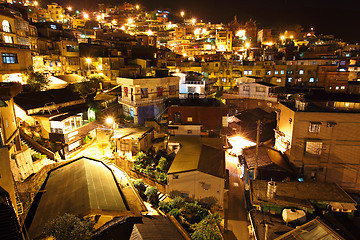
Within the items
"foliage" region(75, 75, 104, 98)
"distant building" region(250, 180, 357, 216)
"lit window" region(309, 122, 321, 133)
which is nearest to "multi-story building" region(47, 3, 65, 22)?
"foliage" region(75, 75, 104, 98)

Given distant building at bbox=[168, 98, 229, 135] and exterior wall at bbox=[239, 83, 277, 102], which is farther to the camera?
exterior wall at bbox=[239, 83, 277, 102]

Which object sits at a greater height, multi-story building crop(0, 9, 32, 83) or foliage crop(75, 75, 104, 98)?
multi-story building crop(0, 9, 32, 83)

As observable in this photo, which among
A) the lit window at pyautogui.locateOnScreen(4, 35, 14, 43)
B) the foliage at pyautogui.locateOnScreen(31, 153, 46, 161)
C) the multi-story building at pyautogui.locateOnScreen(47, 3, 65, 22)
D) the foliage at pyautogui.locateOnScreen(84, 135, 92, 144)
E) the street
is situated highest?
the multi-story building at pyautogui.locateOnScreen(47, 3, 65, 22)

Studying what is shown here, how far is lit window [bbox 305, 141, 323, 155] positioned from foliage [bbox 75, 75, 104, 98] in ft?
86.7

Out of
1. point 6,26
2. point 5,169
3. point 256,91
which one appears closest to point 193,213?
point 5,169

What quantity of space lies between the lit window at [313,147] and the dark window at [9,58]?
27049mm

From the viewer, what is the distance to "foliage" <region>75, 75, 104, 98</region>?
1136 inches

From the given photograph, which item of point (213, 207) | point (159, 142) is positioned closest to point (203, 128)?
point (159, 142)

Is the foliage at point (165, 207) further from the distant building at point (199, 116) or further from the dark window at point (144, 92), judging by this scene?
the dark window at point (144, 92)

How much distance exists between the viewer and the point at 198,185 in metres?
16.5

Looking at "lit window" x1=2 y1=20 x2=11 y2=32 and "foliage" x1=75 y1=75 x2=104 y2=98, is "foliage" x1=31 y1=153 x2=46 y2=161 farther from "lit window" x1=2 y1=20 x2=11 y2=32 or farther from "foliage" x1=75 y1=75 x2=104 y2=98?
"lit window" x1=2 y1=20 x2=11 y2=32

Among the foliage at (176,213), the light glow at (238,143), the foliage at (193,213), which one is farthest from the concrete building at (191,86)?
the foliage at (176,213)

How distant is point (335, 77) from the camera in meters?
40.3

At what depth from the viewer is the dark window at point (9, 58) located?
18277mm
